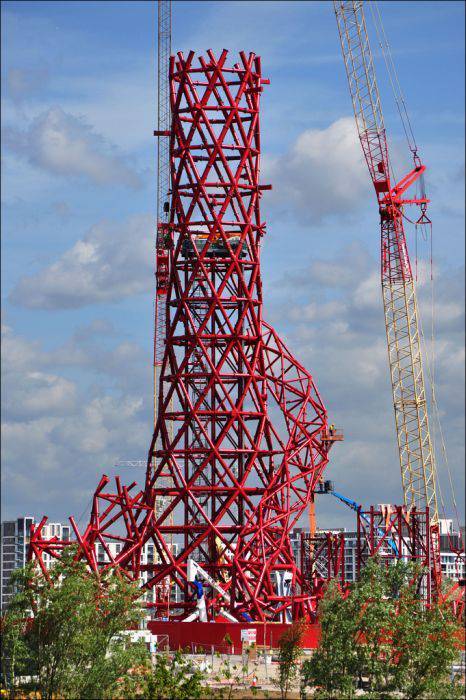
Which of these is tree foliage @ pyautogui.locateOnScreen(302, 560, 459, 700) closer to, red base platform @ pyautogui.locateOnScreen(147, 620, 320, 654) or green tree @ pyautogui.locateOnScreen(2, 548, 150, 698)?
green tree @ pyautogui.locateOnScreen(2, 548, 150, 698)

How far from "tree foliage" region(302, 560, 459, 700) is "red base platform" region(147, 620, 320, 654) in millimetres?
22380

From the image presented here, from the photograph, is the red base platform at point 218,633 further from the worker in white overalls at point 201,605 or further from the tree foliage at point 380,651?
the tree foliage at point 380,651

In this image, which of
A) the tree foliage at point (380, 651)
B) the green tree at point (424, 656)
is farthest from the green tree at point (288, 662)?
the green tree at point (424, 656)

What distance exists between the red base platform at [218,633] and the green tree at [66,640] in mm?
20816

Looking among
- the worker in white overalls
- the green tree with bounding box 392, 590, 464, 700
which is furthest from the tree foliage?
the worker in white overalls

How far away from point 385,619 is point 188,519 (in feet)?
114

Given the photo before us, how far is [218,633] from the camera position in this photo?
102 metres

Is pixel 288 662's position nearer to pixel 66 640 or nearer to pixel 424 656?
pixel 424 656

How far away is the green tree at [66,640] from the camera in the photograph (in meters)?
77.2

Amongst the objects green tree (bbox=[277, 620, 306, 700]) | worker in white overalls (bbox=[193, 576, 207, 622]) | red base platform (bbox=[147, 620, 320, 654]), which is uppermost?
worker in white overalls (bbox=[193, 576, 207, 622])

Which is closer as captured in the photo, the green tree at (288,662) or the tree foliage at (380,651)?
the tree foliage at (380,651)

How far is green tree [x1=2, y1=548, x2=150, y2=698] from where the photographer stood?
77188 mm

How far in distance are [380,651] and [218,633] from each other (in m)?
27.6

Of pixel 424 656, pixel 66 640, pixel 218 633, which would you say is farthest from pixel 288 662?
pixel 218 633
